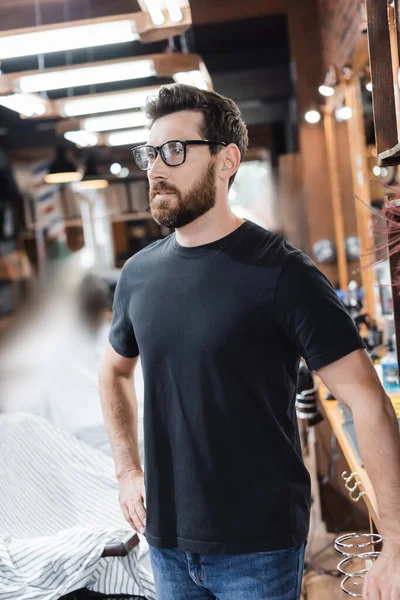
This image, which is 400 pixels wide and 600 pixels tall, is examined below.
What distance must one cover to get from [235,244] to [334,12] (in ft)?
13.7

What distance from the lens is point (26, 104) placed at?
3.95m

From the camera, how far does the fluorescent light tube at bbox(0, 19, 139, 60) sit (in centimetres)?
283

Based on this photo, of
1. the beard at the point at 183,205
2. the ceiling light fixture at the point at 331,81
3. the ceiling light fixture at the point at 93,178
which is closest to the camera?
the beard at the point at 183,205

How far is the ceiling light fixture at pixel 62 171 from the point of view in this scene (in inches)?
297

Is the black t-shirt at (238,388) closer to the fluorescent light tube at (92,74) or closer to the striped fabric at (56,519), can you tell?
the striped fabric at (56,519)

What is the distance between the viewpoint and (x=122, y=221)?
7.46m

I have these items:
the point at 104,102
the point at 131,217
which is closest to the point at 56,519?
the point at 104,102

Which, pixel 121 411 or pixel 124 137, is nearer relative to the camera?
pixel 121 411

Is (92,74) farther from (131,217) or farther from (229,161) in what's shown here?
(131,217)

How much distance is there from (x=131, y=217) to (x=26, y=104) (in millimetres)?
3489

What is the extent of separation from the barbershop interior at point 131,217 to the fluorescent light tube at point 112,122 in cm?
2

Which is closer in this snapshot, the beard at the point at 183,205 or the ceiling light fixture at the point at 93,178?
the beard at the point at 183,205

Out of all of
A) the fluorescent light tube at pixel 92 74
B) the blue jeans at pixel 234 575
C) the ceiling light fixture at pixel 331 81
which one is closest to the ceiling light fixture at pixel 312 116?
the ceiling light fixture at pixel 331 81

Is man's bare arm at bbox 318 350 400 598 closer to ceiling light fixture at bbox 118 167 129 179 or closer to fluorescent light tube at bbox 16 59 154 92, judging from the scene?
fluorescent light tube at bbox 16 59 154 92
